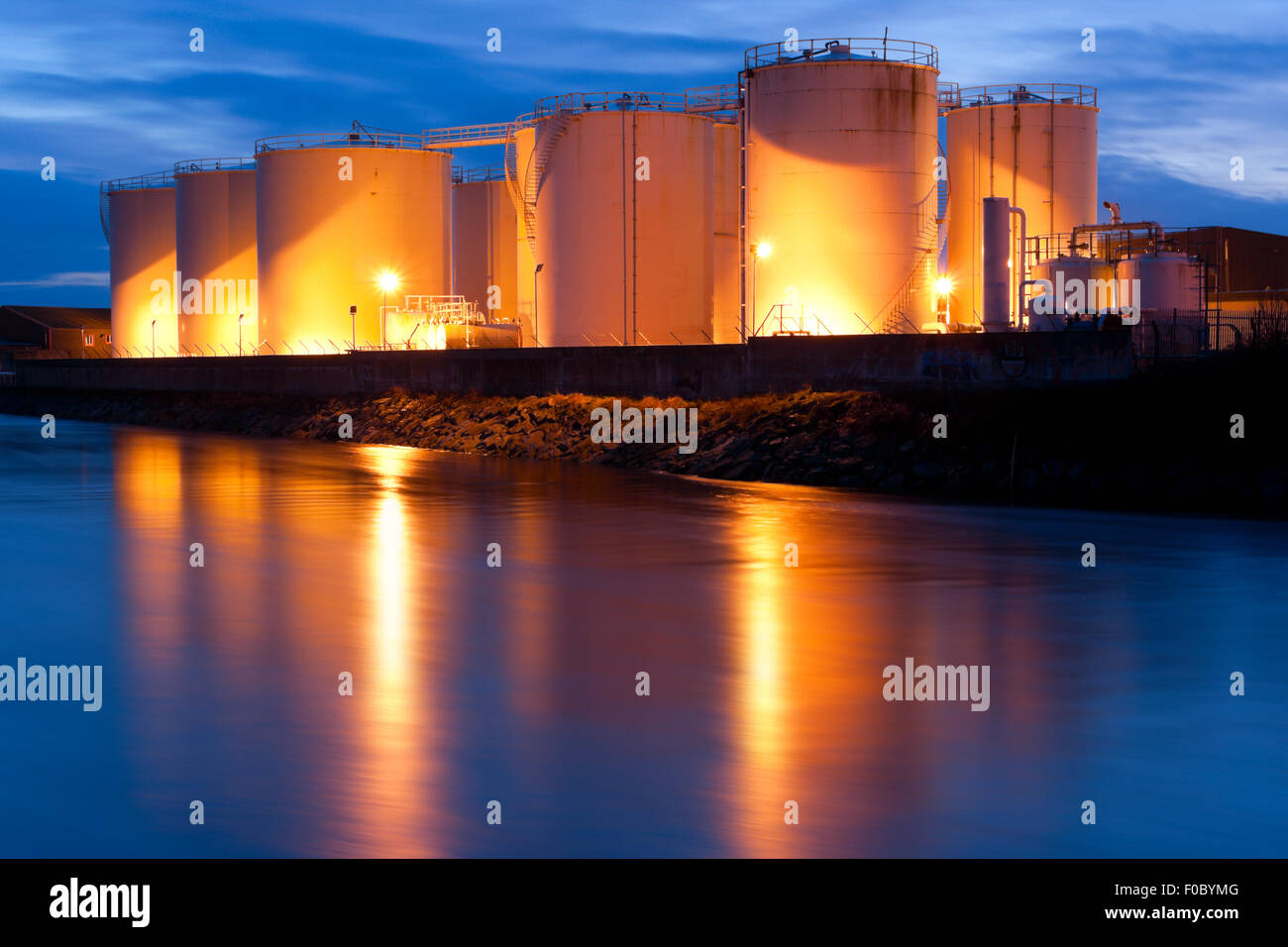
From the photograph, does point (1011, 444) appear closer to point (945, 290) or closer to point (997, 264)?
point (997, 264)

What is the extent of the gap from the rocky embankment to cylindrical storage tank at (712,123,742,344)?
6926mm

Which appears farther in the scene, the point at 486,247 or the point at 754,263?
the point at 486,247

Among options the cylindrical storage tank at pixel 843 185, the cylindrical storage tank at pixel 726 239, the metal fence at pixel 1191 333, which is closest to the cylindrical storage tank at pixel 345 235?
the cylindrical storage tank at pixel 726 239

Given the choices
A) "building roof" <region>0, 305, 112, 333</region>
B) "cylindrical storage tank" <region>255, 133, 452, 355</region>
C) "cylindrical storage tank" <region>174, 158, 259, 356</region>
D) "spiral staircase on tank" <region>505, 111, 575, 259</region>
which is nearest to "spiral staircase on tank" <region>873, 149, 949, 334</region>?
"spiral staircase on tank" <region>505, 111, 575, 259</region>

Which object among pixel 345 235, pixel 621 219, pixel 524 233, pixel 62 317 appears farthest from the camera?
pixel 62 317

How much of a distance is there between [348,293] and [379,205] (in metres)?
3.34

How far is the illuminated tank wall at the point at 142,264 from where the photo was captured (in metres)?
69.2

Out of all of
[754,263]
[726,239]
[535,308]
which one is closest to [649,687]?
[754,263]

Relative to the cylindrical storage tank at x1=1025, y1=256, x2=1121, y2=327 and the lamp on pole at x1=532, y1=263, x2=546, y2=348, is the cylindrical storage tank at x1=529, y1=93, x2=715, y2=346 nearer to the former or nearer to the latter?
the lamp on pole at x1=532, y1=263, x2=546, y2=348

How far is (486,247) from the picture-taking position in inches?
2510

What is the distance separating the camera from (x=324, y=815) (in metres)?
8.56

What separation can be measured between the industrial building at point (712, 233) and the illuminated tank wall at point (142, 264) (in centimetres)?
362

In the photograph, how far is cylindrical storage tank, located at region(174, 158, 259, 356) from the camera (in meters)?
62.4

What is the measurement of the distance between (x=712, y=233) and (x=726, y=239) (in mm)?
1368
